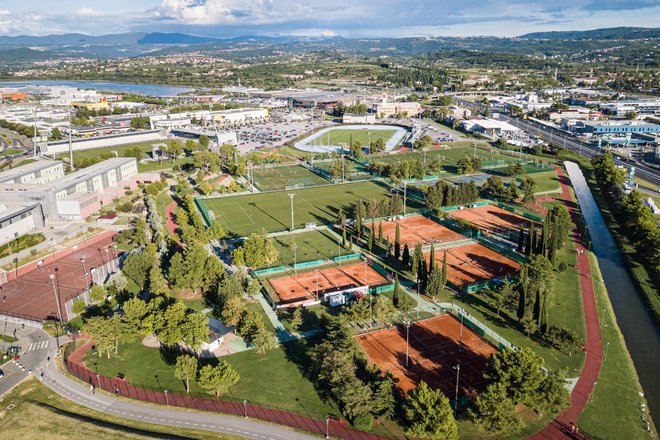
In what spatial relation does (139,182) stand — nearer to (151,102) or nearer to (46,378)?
(46,378)

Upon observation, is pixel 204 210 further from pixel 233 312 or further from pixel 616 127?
pixel 616 127

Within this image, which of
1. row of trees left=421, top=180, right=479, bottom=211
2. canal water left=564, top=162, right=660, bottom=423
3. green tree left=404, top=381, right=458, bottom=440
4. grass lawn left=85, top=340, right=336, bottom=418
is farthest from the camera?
row of trees left=421, top=180, right=479, bottom=211

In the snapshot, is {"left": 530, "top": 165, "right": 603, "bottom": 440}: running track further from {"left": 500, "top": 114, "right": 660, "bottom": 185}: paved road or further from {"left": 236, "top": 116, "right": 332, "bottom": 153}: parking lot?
{"left": 236, "top": 116, "right": 332, "bottom": 153}: parking lot

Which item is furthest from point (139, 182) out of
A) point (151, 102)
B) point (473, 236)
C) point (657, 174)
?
point (151, 102)

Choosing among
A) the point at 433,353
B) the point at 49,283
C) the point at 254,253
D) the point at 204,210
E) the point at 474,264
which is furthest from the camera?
the point at 204,210

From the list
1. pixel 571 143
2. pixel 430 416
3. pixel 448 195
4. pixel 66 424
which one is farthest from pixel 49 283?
pixel 571 143

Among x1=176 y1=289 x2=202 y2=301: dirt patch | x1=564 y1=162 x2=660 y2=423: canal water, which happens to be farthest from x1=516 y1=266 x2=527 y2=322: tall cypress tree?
x1=176 y1=289 x2=202 y2=301: dirt patch
